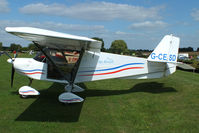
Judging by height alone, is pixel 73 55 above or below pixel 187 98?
above

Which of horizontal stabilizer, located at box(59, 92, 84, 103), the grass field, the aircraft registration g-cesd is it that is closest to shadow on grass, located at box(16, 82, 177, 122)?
the grass field

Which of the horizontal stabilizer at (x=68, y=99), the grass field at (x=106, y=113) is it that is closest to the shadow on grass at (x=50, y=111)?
the grass field at (x=106, y=113)

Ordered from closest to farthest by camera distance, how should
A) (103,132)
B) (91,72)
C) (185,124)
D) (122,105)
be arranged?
(103,132)
(185,124)
(122,105)
(91,72)

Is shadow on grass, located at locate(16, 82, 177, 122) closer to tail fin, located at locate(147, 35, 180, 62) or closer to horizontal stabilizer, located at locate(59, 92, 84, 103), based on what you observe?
horizontal stabilizer, located at locate(59, 92, 84, 103)

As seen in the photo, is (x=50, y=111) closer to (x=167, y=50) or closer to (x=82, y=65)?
(x=82, y=65)

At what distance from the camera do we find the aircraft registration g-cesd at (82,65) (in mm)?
6258

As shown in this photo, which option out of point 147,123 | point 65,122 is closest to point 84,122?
point 65,122

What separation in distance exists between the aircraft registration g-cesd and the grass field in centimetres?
59

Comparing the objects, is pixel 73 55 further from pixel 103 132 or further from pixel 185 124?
pixel 185 124

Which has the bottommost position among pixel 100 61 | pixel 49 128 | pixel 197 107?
pixel 49 128

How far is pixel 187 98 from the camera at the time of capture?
20.9 feet

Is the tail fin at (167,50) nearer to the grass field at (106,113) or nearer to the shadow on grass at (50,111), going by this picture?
the grass field at (106,113)

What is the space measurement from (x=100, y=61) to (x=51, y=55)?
187cm

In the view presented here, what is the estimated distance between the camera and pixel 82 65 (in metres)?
6.69
